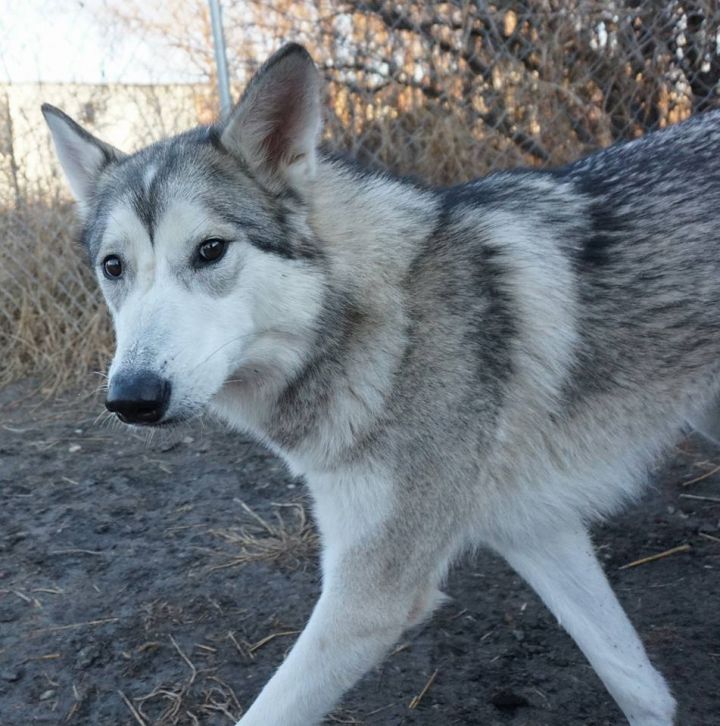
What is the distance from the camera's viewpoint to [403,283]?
201 centimetres

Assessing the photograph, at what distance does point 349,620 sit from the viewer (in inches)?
71.4

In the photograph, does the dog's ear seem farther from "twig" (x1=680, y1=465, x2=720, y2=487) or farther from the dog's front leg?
"twig" (x1=680, y1=465, x2=720, y2=487)

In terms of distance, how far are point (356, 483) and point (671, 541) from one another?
173 cm

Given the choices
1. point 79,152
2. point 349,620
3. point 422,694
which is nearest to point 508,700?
point 422,694

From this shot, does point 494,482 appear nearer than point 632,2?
Yes

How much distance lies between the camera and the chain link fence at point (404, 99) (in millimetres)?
4648

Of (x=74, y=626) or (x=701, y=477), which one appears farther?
(x=701, y=477)

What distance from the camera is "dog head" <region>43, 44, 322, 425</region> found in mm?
1723

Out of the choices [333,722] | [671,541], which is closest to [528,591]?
[671,541]

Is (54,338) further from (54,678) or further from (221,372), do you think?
(221,372)

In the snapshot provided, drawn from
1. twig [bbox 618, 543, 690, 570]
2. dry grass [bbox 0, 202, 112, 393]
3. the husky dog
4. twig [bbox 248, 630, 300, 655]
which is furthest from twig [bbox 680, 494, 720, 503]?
dry grass [bbox 0, 202, 112, 393]

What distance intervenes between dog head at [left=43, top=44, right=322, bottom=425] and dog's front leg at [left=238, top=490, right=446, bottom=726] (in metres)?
0.49

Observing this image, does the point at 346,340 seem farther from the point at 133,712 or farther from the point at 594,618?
the point at 133,712

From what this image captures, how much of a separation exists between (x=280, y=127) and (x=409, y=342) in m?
0.66
